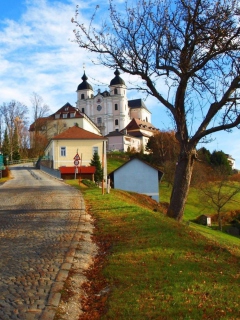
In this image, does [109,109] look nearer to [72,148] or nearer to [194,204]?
[72,148]

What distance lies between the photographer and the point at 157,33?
14617mm

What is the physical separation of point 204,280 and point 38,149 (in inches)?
3309

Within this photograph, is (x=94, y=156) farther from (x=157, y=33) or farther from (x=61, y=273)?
(x=61, y=273)

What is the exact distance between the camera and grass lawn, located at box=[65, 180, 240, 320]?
540 centimetres

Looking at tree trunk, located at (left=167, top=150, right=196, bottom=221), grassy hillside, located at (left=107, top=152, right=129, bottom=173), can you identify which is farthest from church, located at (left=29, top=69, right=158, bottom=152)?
tree trunk, located at (left=167, top=150, right=196, bottom=221)

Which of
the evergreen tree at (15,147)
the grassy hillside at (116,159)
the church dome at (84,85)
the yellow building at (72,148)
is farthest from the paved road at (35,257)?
the church dome at (84,85)

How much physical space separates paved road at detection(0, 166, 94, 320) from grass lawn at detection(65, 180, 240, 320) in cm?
70

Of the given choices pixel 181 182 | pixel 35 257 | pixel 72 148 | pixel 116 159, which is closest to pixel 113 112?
pixel 116 159

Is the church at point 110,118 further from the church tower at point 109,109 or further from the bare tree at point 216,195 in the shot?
the bare tree at point 216,195

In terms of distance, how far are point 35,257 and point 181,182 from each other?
8.03 m

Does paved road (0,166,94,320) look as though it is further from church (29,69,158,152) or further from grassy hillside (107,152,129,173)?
church (29,69,158,152)

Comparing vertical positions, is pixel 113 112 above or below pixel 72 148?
above

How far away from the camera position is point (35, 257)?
819cm

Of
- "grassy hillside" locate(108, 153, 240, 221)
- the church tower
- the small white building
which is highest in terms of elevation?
the church tower
